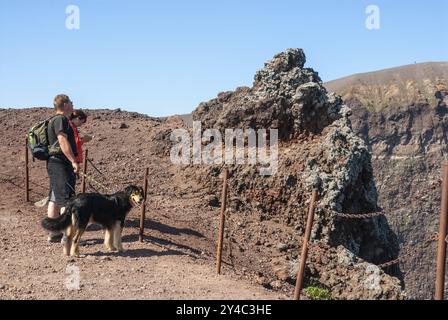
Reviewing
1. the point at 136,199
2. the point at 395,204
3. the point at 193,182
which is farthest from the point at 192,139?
the point at 395,204

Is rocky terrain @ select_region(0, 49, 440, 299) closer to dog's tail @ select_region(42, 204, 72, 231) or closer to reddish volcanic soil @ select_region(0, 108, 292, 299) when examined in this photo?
reddish volcanic soil @ select_region(0, 108, 292, 299)

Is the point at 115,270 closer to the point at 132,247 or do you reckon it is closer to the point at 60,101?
A: the point at 132,247

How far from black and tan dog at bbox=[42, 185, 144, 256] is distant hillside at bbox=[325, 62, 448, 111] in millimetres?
84252

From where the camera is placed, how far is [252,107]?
14.7 metres

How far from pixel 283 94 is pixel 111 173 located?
5.17m

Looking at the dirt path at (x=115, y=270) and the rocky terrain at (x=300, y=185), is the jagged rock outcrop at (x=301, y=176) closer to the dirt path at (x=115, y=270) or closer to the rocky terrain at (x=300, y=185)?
the rocky terrain at (x=300, y=185)

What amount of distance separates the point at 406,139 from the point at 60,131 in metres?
83.7

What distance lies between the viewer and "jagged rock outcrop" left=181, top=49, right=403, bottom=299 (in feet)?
40.9

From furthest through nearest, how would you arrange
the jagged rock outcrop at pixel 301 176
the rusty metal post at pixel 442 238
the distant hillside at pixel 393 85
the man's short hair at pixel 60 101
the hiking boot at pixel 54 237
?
the distant hillside at pixel 393 85
the jagged rock outcrop at pixel 301 176
the hiking boot at pixel 54 237
the man's short hair at pixel 60 101
the rusty metal post at pixel 442 238

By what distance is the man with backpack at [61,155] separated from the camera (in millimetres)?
8578

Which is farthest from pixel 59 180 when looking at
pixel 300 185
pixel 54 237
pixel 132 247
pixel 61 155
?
pixel 300 185

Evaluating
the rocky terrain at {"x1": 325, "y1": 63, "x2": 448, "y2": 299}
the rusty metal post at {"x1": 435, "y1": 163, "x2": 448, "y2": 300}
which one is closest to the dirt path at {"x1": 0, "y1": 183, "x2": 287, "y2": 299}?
the rusty metal post at {"x1": 435, "y1": 163, "x2": 448, "y2": 300}

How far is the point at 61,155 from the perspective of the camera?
348 inches

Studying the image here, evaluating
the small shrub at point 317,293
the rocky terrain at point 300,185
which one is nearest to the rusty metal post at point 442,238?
the small shrub at point 317,293
